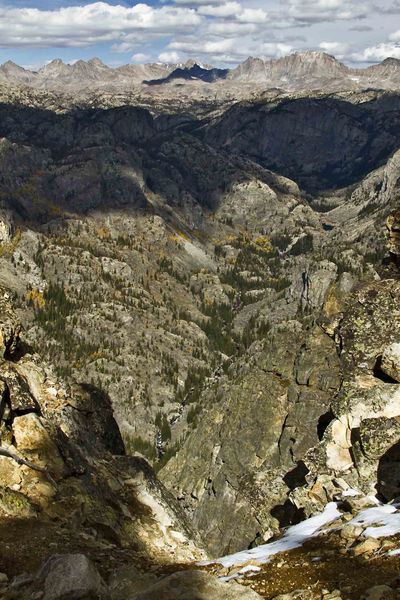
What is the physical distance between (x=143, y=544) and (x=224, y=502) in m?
64.1

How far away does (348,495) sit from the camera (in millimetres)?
32906

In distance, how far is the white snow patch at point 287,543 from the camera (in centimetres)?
2559

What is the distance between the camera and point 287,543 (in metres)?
27.1

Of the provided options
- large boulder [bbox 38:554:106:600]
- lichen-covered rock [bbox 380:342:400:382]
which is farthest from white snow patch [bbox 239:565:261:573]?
lichen-covered rock [bbox 380:342:400:382]

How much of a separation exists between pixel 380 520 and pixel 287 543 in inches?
183

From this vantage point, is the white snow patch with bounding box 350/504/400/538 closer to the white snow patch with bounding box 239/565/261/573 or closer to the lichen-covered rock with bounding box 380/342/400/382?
the white snow patch with bounding box 239/565/261/573

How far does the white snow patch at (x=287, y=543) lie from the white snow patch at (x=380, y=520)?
1977 mm

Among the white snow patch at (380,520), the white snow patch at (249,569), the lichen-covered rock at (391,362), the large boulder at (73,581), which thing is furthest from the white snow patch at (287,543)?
the lichen-covered rock at (391,362)

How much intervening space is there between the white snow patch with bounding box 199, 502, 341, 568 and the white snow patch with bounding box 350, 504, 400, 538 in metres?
1.98

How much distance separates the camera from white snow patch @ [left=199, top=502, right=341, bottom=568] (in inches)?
1008

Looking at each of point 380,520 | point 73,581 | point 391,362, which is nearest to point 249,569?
point 380,520

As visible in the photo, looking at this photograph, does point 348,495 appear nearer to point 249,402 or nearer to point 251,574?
point 251,574

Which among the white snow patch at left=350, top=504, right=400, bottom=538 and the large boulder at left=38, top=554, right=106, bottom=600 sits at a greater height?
the large boulder at left=38, top=554, right=106, bottom=600

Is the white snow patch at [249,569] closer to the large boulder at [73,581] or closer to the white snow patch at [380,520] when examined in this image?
the white snow patch at [380,520]
